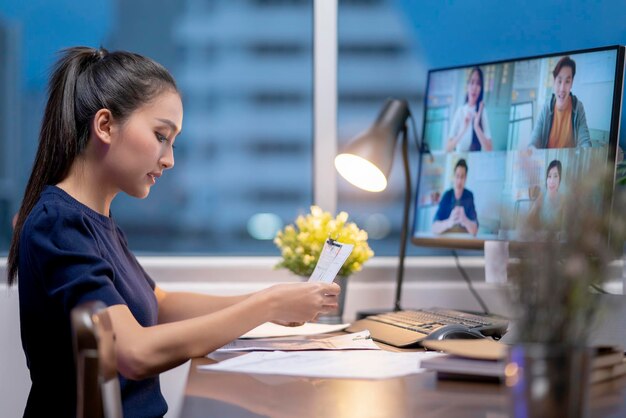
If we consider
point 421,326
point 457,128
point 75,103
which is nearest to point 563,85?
point 457,128

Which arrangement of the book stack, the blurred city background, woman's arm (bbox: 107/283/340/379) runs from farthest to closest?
the blurred city background
woman's arm (bbox: 107/283/340/379)
the book stack

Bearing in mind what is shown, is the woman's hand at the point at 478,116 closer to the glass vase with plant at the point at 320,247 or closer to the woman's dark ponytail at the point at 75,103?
the glass vase with plant at the point at 320,247

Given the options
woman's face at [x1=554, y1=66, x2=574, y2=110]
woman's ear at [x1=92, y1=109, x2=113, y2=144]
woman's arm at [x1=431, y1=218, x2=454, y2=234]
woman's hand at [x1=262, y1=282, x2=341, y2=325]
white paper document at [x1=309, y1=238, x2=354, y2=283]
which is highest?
woman's face at [x1=554, y1=66, x2=574, y2=110]

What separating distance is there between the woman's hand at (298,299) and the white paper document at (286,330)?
17 centimetres

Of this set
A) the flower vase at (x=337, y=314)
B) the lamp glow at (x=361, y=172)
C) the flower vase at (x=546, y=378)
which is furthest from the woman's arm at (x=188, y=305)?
the flower vase at (x=546, y=378)

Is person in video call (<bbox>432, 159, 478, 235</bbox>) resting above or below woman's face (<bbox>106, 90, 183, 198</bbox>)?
below

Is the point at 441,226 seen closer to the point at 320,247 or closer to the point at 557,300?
the point at 320,247

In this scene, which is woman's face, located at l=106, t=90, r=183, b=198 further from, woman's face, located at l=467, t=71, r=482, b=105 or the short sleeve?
woman's face, located at l=467, t=71, r=482, b=105

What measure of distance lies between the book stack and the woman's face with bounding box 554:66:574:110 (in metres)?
0.81

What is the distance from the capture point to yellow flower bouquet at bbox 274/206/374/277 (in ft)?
6.38


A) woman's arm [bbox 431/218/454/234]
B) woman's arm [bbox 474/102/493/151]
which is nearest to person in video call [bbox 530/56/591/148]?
woman's arm [bbox 474/102/493/151]

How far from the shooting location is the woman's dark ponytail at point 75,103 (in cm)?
148

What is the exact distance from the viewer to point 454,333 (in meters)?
1.47

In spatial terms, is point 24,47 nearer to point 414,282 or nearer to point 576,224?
point 414,282
